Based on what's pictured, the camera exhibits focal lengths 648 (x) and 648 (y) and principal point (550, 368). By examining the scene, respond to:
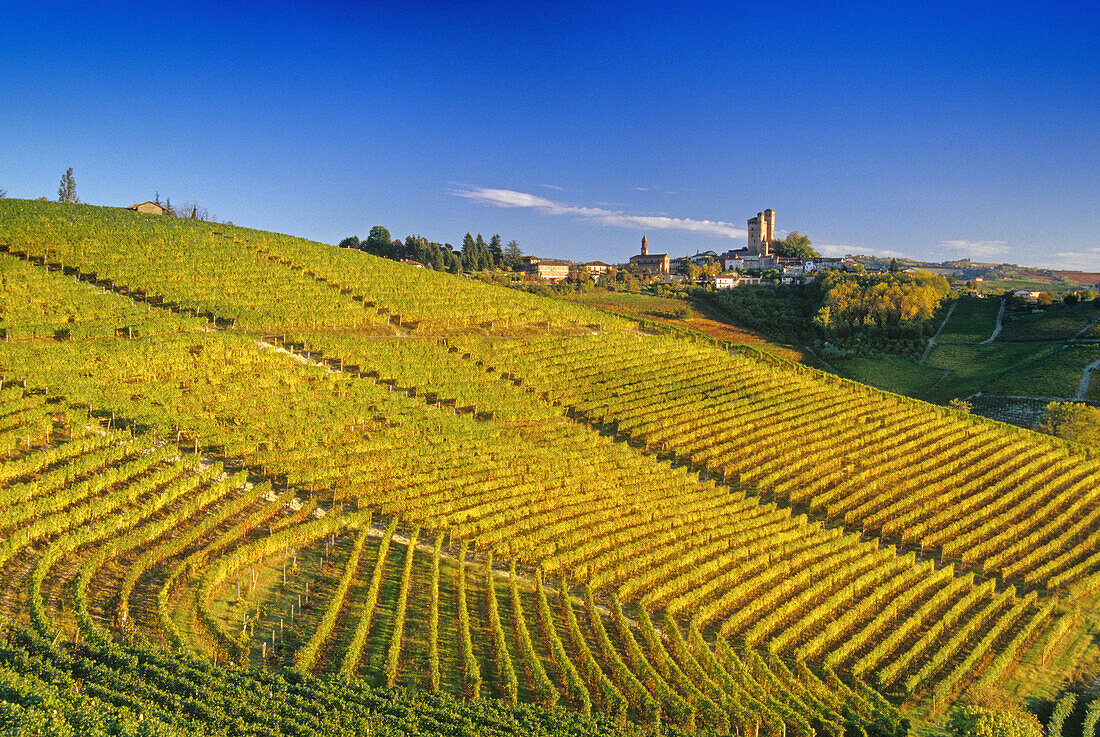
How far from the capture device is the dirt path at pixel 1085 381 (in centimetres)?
4891

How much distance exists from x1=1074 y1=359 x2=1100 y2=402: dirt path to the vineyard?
1700cm

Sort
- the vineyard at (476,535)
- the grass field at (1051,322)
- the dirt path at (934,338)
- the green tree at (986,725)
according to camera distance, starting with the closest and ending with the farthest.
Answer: the vineyard at (476,535), the green tree at (986,725), the grass field at (1051,322), the dirt path at (934,338)

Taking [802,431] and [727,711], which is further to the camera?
[802,431]

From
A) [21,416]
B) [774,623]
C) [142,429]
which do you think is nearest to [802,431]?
[774,623]

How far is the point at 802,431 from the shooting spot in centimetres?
3375

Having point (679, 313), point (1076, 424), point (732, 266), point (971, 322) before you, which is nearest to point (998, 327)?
point (971, 322)

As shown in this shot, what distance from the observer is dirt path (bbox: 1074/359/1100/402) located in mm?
48909

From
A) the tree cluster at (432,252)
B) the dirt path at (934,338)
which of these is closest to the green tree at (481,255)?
the tree cluster at (432,252)

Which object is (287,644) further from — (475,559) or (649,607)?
(649,607)

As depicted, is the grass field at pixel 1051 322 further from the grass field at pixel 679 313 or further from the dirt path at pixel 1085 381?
the grass field at pixel 679 313

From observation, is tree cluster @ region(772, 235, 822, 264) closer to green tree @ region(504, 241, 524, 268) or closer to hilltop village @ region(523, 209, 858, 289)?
hilltop village @ region(523, 209, 858, 289)

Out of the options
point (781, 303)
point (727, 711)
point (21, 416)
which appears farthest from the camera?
point (781, 303)

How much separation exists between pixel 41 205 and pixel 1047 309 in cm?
10535

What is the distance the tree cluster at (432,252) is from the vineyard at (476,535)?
62735 millimetres
